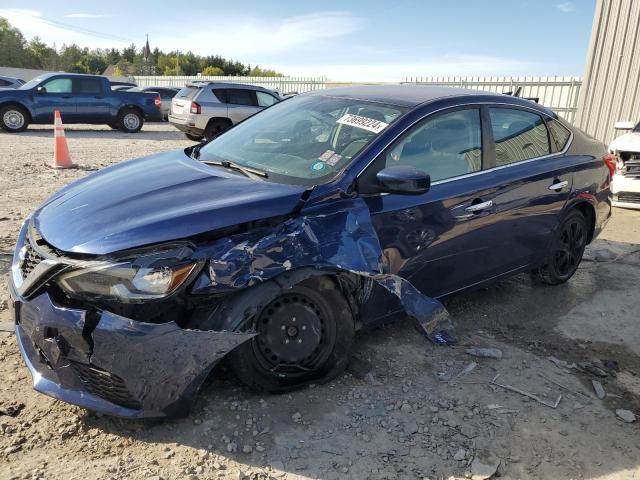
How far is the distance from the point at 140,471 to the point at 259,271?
1.00 metres

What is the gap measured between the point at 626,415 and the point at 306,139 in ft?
8.01

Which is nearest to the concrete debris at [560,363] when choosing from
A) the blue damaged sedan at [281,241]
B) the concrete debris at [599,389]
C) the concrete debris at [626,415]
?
the concrete debris at [599,389]

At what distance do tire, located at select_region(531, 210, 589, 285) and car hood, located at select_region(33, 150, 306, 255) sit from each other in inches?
109

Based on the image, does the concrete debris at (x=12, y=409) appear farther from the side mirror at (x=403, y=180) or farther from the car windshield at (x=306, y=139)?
the side mirror at (x=403, y=180)

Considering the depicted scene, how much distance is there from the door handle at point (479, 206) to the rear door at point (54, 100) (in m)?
14.3

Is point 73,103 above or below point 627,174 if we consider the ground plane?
above

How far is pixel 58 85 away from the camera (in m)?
14.9

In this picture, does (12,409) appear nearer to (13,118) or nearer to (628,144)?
(628,144)

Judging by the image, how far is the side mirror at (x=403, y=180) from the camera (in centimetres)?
289

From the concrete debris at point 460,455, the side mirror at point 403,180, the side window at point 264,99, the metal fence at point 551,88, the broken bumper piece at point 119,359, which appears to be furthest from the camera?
the side window at point 264,99

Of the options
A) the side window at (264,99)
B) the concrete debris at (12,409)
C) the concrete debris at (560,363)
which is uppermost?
the side window at (264,99)

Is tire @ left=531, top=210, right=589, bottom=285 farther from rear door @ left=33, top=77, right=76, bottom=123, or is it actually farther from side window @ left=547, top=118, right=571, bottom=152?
rear door @ left=33, top=77, right=76, bottom=123

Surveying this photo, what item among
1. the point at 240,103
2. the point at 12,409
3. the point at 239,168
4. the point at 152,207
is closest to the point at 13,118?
the point at 240,103

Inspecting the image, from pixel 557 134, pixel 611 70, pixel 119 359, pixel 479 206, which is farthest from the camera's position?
pixel 611 70
